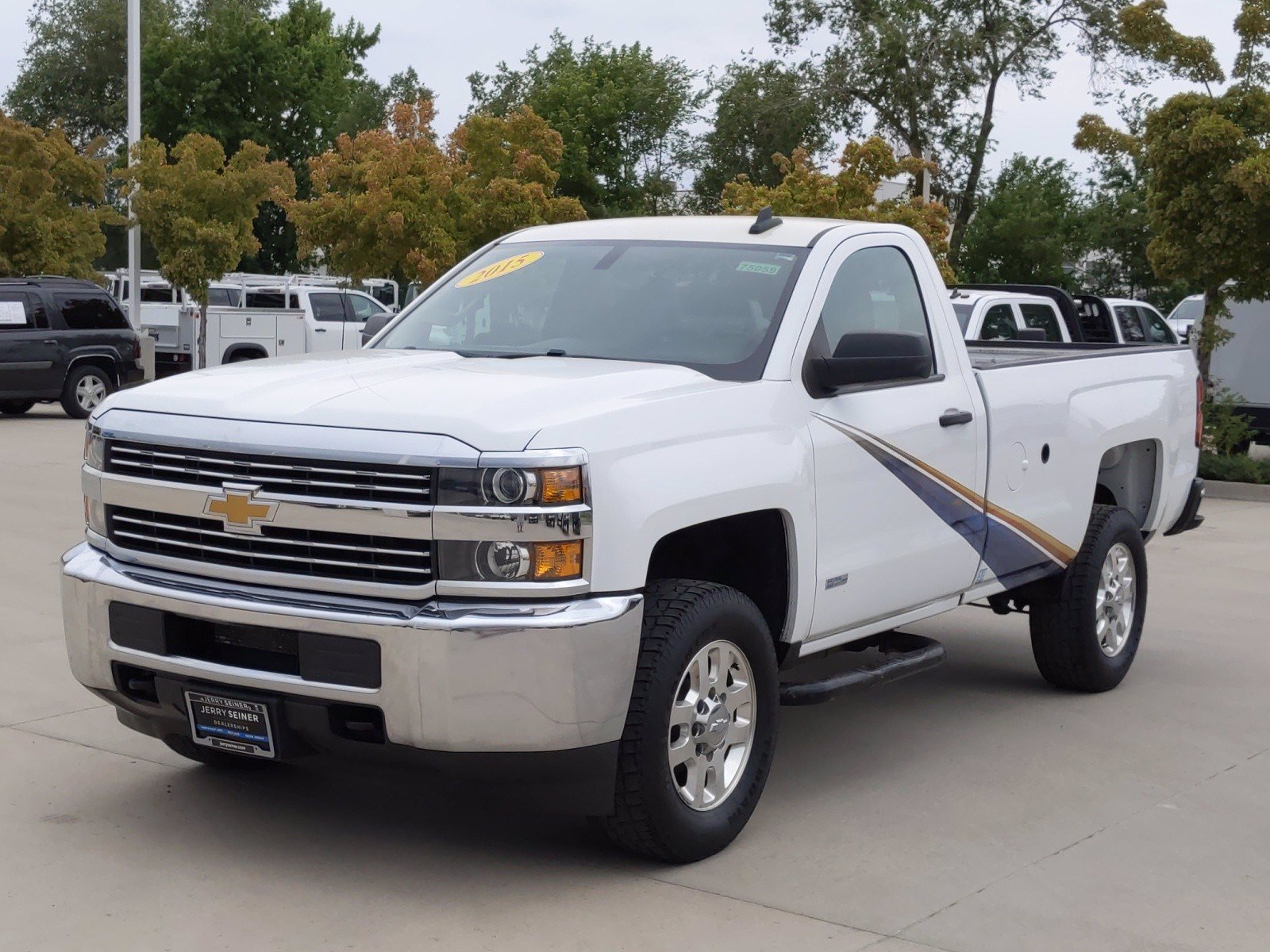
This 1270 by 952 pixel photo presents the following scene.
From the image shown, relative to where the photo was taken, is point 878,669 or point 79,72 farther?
point 79,72

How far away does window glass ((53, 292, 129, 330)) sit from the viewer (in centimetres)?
2225

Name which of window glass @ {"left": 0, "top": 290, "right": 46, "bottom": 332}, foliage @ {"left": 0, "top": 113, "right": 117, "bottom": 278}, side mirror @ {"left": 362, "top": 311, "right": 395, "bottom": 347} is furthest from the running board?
foliage @ {"left": 0, "top": 113, "right": 117, "bottom": 278}

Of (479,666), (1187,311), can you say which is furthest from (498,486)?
(1187,311)

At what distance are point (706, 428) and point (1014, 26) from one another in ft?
116

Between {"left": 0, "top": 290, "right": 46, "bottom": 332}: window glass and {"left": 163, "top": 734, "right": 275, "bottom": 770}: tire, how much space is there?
17.5 m

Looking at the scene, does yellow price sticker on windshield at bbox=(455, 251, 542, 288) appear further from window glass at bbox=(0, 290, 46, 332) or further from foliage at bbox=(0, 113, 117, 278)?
foliage at bbox=(0, 113, 117, 278)

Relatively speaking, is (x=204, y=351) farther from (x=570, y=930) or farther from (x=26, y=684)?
(x=570, y=930)

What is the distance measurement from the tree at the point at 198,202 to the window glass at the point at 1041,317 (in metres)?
17.7

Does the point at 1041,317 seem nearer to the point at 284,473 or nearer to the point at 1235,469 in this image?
the point at 1235,469

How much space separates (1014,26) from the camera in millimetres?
37656

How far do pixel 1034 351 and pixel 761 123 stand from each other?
105ft

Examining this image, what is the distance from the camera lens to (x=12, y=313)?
2175 centimetres

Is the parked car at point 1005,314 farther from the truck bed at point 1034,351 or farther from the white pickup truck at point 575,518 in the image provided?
the white pickup truck at point 575,518

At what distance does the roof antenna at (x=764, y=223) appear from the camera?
19.8 ft
